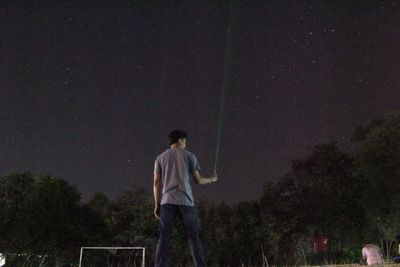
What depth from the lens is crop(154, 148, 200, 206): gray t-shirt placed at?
324 inches

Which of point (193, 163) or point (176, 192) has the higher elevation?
point (193, 163)

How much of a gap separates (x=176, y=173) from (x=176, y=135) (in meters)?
0.64

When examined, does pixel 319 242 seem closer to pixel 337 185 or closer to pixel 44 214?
pixel 337 185

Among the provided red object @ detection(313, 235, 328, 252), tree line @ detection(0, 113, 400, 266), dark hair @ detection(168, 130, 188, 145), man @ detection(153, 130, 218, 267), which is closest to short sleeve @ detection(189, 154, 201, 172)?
man @ detection(153, 130, 218, 267)

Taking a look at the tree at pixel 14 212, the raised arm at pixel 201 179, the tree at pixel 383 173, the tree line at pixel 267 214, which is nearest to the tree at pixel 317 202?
the tree line at pixel 267 214

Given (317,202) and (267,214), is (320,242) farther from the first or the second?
(267,214)

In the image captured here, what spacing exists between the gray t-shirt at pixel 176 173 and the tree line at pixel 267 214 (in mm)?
33757

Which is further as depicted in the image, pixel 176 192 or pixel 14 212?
pixel 14 212

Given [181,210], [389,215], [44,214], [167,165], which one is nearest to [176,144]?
[167,165]

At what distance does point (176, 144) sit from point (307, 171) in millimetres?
46576

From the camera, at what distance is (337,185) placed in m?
51.8

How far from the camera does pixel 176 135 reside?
860cm

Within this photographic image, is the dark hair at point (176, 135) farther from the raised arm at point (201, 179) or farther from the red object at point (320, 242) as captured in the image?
the red object at point (320, 242)

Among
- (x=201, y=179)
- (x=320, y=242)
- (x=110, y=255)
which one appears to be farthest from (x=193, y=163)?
(x=320, y=242)
